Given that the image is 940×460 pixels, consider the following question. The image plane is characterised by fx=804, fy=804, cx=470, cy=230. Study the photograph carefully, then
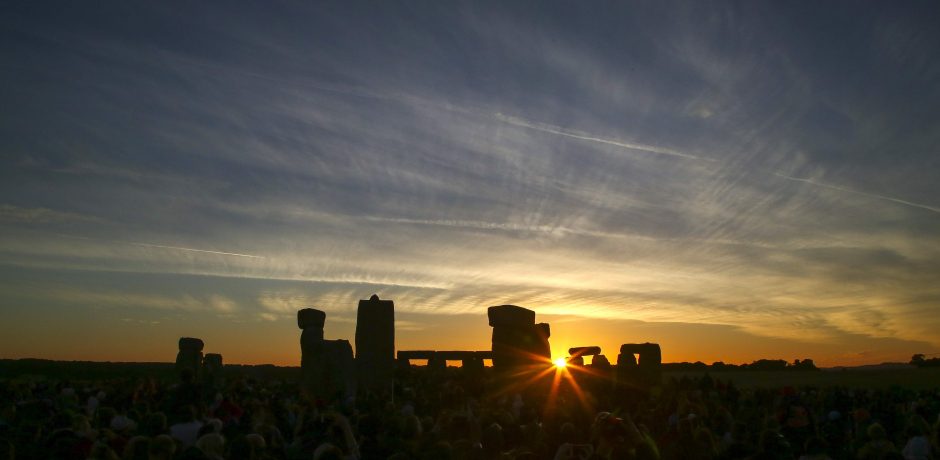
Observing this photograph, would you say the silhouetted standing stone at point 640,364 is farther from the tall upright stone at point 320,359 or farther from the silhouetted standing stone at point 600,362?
the tall upright stone at point 320,359

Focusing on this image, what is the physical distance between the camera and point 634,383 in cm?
3111

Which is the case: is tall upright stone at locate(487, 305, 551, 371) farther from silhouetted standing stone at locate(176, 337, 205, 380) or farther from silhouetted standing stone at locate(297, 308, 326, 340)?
silhouetted standing stone at locate(176, 337, 205, 380)

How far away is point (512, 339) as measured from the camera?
89.4 ft

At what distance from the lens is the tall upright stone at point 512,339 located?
27.1 meters

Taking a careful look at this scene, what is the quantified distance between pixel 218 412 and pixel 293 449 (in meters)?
4.06

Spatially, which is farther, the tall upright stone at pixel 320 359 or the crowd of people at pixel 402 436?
the tall upright stone at pixel 320 359

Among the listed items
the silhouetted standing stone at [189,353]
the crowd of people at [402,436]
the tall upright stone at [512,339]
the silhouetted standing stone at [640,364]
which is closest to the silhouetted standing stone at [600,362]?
the silhouetted standing stone at [640,364]

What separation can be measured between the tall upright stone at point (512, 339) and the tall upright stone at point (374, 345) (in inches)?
147

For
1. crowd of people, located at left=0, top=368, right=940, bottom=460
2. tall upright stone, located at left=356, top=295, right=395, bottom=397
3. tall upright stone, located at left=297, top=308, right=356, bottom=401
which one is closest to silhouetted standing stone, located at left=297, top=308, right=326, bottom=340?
tall upright stone, located at left=297, top=308, right=356, bottom=401

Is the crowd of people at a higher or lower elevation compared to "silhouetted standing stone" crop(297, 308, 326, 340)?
lower

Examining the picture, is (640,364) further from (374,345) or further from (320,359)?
(320,359)

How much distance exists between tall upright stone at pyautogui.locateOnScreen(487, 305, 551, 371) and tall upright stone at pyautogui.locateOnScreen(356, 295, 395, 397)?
3.73 metres

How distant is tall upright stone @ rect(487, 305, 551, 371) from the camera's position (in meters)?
27.1

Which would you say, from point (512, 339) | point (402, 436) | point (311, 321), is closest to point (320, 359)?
point (311, 321)
